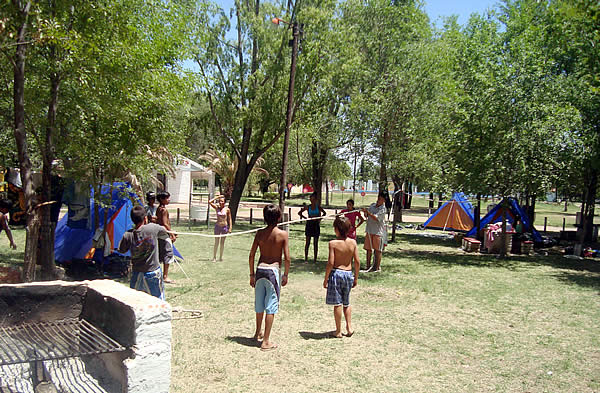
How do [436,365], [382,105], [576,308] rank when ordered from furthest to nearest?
[382,105] < [576,308] < [436,365]

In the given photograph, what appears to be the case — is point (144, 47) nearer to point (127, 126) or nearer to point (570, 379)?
point (127, 126)

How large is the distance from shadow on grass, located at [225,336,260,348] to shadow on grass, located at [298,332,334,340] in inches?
25.7

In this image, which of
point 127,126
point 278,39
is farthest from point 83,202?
point 278,39

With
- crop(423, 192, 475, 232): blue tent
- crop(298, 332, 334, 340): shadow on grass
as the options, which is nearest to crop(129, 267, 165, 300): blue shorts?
crop(298, 332, 334, 340): shadow on grass

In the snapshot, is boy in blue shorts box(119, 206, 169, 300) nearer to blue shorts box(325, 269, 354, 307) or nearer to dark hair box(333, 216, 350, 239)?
blue shorts box(325, 269, 354, 307)

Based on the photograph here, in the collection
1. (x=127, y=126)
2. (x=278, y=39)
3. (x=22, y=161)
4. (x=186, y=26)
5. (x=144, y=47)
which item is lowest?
(x=22, y=161)

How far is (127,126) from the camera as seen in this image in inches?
341

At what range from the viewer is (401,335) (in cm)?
649

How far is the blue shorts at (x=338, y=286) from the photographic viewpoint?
6.08 metres

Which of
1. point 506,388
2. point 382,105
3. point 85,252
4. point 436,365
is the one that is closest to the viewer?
point 506,388

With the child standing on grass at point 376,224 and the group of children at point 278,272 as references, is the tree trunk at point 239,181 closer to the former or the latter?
the child standing on grass at point 376,224

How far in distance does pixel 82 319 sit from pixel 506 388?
4.01 meters

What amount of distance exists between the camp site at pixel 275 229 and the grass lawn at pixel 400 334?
39 mm

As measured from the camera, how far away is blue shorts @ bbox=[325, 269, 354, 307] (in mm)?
6082
